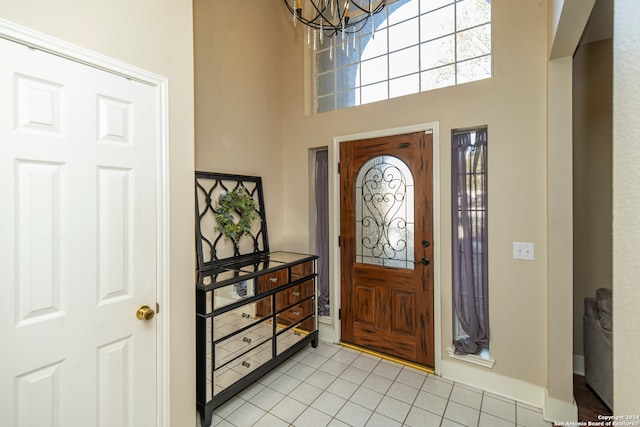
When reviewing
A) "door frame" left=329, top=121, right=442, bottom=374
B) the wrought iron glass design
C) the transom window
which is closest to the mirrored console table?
"door frame" left=329, top=121, right=442, bottom=374

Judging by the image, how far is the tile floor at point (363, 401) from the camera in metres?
2.03

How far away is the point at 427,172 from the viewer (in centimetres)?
259

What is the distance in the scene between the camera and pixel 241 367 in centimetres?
221

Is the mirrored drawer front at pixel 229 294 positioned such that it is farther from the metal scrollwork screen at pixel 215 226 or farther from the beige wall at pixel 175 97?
the metal scrollwork screen at pixel 215 226

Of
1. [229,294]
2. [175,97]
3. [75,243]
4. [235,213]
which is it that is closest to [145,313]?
[75,243]

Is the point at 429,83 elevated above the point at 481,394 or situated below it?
above

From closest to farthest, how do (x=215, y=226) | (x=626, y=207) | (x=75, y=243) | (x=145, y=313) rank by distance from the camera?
(x=626, y=207), (x=75, y=243), (x=145, y=313), (x=215, y=226)

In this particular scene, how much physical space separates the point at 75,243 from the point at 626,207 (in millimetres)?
1895

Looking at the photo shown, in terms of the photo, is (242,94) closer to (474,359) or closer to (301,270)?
(301,270)


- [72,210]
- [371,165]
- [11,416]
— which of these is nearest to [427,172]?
[371,165]

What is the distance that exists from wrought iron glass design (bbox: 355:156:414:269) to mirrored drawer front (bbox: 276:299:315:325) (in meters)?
0.70

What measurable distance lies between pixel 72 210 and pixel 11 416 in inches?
33.6

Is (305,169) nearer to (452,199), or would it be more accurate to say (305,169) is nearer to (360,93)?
(360,93)

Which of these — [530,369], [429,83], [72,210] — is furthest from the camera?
[429,83]
